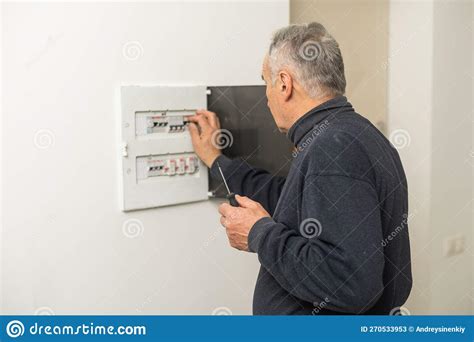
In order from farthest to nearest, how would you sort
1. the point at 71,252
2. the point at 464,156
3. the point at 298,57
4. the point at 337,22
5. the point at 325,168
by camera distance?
the point at 464,156, the point at 337,22, the point at 71,252, the point at 298,57, the point at 325,168

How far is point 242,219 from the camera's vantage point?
51.7 inches

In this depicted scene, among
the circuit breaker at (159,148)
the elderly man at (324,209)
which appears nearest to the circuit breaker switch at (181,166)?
the circuit breaker at (159,148)

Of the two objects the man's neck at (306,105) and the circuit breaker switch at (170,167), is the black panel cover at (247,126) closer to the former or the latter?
the circuit breaker switch at (170,167)

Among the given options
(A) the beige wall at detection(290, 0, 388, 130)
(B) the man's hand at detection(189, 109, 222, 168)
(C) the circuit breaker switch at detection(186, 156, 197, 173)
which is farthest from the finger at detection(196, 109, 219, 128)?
(A) the beige wall at detection(290, 0, 388, 130)

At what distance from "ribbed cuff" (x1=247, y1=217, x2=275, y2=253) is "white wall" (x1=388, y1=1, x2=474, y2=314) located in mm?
1258

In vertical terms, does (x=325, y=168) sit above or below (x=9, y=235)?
above

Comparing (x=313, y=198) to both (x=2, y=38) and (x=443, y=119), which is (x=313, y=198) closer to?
→ (x=2, y=38)

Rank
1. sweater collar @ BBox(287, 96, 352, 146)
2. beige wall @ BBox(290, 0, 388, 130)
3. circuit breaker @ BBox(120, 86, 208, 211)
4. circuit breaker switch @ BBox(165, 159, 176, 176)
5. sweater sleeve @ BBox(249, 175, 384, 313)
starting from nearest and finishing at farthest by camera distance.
A: sweater sleeve @ BBox(249, 175, 384, 313) → sweater collar @ BBox(287, 96, 352, 146) → circuit breaker @ BBox(120, 86, 208, 211) → circuit breaker switch @ BBox(165, 159, 176, 176) → beige wall @ BBox(290, 0, 388, 130)

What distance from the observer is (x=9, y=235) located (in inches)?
50.9

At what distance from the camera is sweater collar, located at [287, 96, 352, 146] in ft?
4.18

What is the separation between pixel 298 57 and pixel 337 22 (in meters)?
1.06

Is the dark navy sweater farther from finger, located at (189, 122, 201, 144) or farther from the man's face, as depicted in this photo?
finger, located at (189, 122, 201, 144)

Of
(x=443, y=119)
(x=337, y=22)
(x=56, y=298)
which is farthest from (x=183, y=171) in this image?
(x=443, y=119)

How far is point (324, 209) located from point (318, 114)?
0.22m
